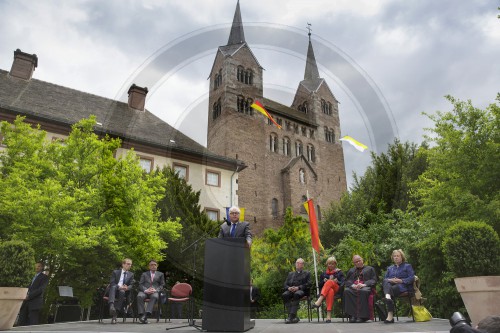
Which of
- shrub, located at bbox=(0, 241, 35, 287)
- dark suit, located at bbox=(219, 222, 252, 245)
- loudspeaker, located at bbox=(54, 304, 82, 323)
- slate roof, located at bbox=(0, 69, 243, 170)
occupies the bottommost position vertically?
loudspeaker, located at bbox=(54, 304, 82, 323)

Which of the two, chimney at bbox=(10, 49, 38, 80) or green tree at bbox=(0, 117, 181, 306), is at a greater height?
chimney at bbox=(10, 49, 38, 80)

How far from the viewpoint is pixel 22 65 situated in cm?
2455

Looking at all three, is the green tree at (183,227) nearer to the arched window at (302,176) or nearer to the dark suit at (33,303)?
the dark suit at (33,303)

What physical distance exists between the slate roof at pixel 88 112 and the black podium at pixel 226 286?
18.7 meters

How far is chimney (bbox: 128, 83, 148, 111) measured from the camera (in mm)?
28059

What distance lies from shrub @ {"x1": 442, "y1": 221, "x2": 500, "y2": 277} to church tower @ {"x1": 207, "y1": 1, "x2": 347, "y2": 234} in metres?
33.6

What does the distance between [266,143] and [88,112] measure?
25465mm

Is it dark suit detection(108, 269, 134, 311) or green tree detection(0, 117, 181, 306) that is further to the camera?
green tree detection(0, 117, 181, 306)

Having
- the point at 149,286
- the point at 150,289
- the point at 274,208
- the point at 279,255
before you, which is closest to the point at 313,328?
the point at 150,289

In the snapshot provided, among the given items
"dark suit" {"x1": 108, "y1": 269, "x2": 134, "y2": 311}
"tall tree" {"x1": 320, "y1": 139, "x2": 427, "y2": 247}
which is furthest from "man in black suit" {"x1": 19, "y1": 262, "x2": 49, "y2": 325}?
"tall tree" {"x1": 320, "y1": 139, "x2": 427, "y2": 247}

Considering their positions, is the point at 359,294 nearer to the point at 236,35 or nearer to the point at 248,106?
the point at 248,106

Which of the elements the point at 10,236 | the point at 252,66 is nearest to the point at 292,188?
the point at 252,66

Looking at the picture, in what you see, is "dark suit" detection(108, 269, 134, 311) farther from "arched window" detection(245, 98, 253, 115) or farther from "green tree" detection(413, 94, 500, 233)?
"arched window" detection(245, 98, 253, 115)

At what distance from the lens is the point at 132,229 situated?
1299 cm
